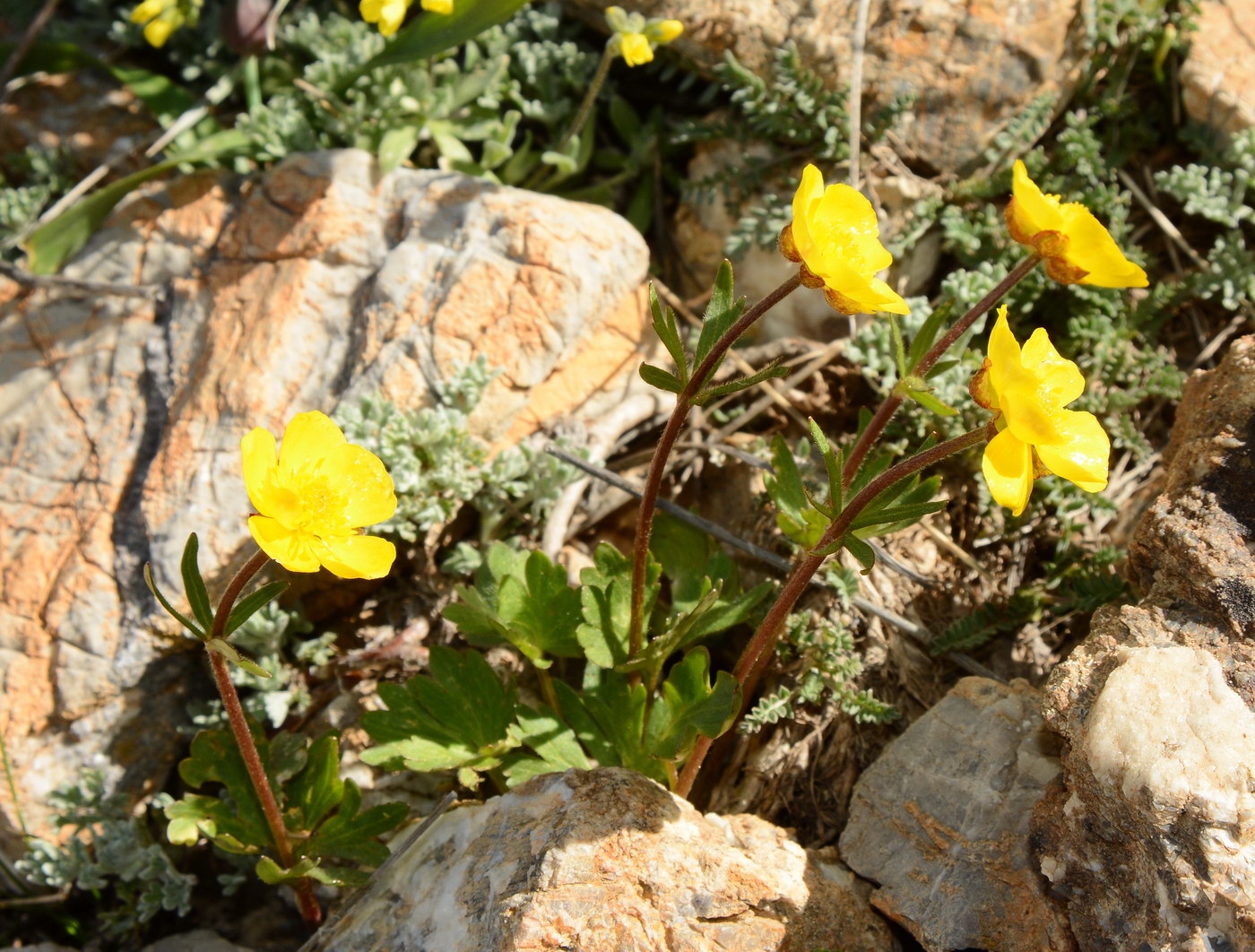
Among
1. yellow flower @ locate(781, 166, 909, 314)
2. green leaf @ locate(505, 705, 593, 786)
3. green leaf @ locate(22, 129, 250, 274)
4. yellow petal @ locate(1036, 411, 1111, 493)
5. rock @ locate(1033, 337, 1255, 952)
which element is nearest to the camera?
rock @ locate(1033, 337, 1255, 952)

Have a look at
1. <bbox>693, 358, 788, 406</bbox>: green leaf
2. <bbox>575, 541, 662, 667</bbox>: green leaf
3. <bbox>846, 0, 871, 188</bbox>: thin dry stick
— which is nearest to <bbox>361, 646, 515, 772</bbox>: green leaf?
<bbox>575, 541, 662, 667</bbox>: green leaf

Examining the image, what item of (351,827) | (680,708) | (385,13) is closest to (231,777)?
(351,827)

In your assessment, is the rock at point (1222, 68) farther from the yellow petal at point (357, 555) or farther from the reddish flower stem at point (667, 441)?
the yellow petal at point (357, 555)

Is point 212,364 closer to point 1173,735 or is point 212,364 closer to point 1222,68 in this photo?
point 1173,735

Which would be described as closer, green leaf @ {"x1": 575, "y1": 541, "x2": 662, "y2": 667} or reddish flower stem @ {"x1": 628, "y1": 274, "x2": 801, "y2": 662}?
reddish flower stem @ {"x1": 628, "y1": 274, "x2": 801, "y2": 662}

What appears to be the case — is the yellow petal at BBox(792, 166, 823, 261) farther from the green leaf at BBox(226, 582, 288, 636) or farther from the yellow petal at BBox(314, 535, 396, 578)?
the green leaf at BBox(226, 582, 288, 636)

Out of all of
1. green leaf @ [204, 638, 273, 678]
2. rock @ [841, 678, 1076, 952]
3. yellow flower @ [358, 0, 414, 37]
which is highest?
yellow flower @ [358, 0, 414, 37]
